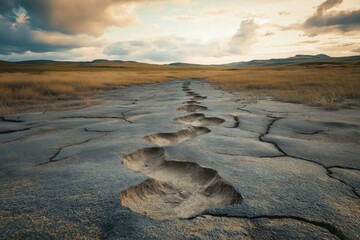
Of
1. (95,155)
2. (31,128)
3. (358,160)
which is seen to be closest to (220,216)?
(95,155)

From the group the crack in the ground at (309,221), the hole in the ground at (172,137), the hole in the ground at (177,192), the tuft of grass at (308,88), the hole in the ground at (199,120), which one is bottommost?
the tuft of grass at (308,88)

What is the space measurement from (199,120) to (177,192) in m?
2.73

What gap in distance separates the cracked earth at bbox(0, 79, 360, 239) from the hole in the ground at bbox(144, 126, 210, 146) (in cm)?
2

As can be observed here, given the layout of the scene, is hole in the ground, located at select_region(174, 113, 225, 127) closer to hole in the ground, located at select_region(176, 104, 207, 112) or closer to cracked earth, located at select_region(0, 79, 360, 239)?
cracked earth, located at select_region(0, 79, 360, 239)

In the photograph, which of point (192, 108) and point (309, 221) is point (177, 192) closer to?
point (309, 221)

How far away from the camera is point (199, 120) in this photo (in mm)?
4375

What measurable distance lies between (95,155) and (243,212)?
1.50m

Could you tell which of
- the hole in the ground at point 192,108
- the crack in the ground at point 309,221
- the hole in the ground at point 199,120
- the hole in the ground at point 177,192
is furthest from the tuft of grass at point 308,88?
the crack in the ground at point 309,221

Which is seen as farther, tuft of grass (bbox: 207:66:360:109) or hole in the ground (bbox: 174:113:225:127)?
Answer: tuft of grass (bbox: 207:66:360:109)

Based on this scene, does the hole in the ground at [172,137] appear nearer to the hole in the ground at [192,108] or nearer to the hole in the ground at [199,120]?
the hole in the ground at [199,120]

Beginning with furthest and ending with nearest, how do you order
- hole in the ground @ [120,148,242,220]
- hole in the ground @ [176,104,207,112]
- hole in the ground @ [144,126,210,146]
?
hole in the ground @ [176,104,207,112] → hole in the ground @ [144,126,210,146] → hole in the ground @ [120,148,242,220]

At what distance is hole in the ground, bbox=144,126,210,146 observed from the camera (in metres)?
3.00

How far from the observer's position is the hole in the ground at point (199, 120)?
4.09m

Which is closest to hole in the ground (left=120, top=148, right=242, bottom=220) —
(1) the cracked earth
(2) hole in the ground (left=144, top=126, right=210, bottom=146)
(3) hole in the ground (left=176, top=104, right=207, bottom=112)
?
(1) the cracked earth
